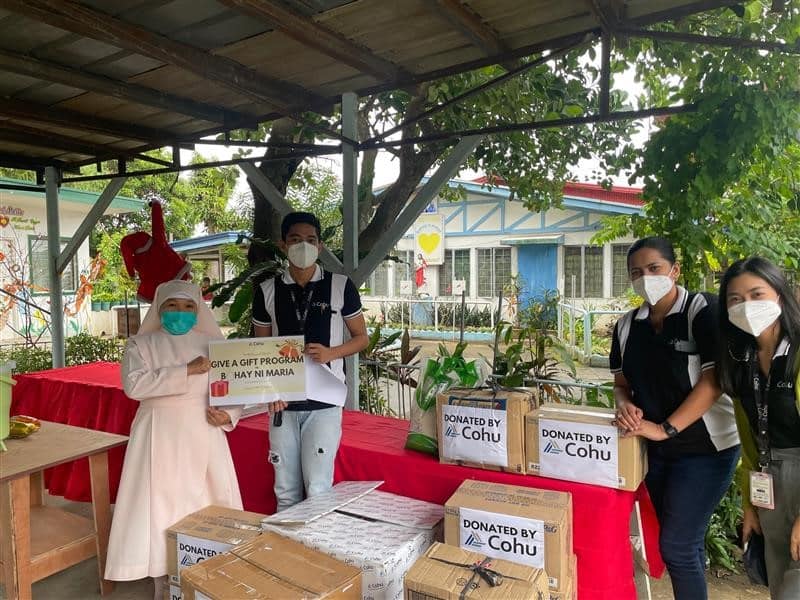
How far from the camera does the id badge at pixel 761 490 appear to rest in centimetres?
187

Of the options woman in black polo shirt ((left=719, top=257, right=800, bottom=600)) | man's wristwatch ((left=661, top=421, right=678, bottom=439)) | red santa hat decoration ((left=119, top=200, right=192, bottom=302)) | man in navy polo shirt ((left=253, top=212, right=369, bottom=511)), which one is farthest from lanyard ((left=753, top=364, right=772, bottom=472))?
red santa hat decoration ((left=119, top=200, right=192, bottom=302))

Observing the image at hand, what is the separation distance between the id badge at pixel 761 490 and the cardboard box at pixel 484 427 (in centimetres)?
82

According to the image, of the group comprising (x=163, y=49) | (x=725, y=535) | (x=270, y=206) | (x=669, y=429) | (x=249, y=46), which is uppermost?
(x=249, y=46)

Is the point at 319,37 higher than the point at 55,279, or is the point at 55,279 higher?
the point at 319,37

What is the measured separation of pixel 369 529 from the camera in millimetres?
2111

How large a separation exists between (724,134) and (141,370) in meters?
3.10

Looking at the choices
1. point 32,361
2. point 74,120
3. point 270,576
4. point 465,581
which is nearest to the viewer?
point 465,581

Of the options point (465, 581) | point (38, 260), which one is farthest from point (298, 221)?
point (38, 260)

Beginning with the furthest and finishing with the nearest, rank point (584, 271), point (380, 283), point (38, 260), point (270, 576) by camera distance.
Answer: point (380, 283) < point (584, 271) < point (38, 260) < point (270, 576)

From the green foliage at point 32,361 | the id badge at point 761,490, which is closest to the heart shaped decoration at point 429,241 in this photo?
the green foliage at point 32,361

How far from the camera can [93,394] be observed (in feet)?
13.3

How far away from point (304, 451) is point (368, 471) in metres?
0.43

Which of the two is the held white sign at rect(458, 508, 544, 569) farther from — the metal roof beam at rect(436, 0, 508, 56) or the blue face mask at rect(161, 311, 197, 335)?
the metal roof beam at rect(436, 0, 508, 56)

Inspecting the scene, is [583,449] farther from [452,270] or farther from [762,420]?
[452,270]
